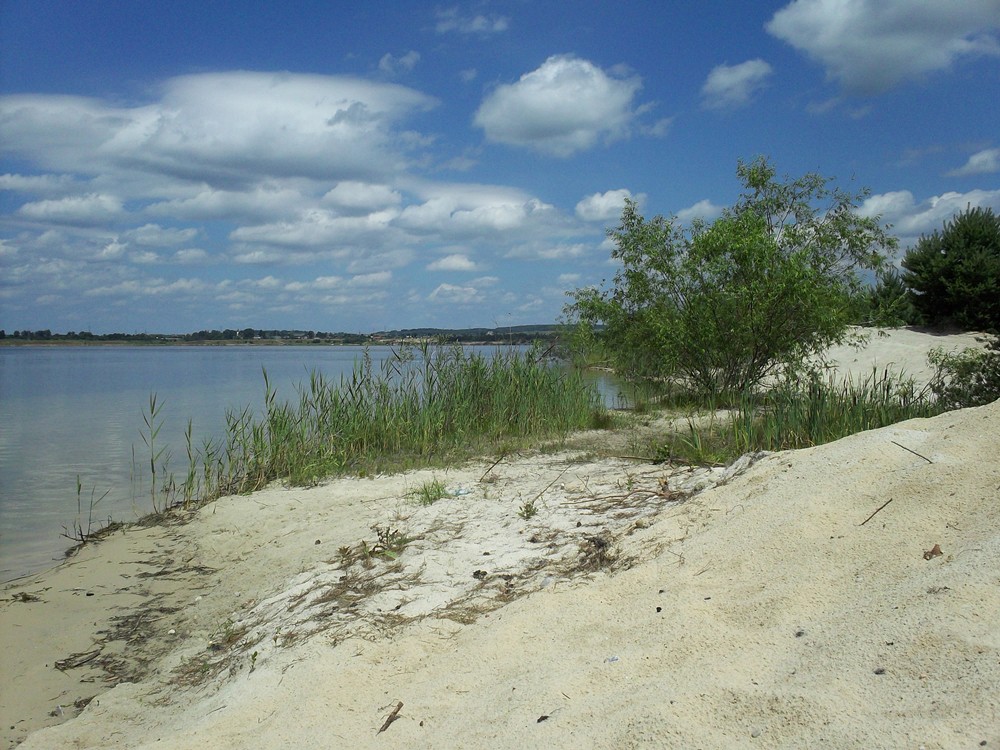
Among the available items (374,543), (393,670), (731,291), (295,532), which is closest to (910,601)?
(393,670)

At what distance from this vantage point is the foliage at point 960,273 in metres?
20.5

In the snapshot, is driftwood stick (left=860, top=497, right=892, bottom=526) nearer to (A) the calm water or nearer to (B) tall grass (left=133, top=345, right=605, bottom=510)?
(B) tall grass (left=133, top=345, right=605, bottom=510)

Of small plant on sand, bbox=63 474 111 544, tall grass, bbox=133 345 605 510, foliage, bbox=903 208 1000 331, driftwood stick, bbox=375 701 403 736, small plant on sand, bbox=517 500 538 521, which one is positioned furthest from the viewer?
foliage, bbox=903 208 1000 331

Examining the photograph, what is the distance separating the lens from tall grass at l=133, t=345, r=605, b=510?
9148 mm

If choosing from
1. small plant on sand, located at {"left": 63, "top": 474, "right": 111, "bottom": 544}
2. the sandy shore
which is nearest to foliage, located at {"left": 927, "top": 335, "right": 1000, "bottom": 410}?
the sandy shore

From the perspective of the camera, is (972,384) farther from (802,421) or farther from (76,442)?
(76,442)

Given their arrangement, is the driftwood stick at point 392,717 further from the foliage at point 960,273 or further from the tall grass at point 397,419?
the foliage at point 960,273

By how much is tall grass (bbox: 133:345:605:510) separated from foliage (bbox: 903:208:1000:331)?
14504mm

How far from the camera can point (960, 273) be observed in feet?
69.1

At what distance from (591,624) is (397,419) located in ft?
22.0

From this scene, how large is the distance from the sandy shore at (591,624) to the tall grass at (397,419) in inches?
104

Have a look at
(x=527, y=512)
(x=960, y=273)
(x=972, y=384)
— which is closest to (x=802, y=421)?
(x=527, y=512)

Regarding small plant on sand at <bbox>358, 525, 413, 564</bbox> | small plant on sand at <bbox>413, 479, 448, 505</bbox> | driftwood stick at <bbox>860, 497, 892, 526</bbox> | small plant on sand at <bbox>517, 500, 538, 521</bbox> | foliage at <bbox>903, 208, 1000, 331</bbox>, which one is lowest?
small plant on sand at <bbox>358, 525, 413, 564</bbox>

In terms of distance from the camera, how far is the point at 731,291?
495 inches
